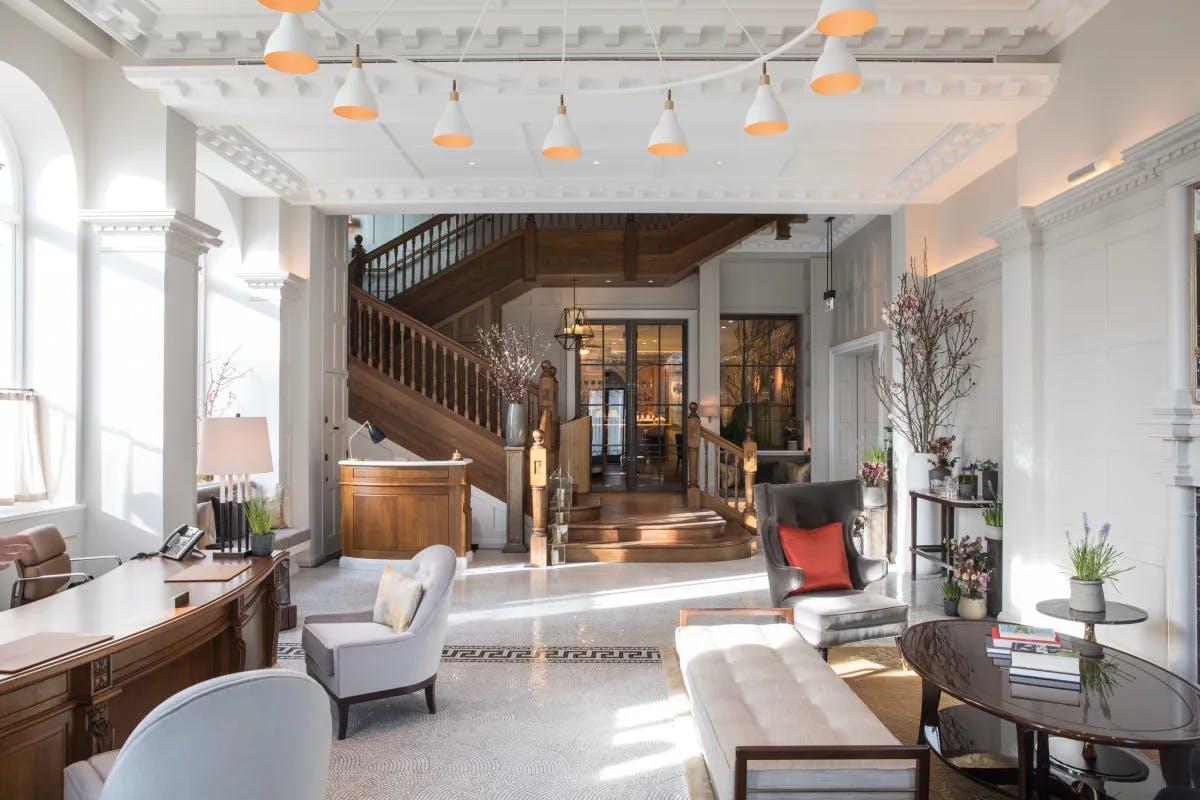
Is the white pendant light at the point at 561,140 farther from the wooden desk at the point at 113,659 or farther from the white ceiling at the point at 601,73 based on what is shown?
the wooden desk at the point at 113,659

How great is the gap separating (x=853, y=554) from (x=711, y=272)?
6807 mm

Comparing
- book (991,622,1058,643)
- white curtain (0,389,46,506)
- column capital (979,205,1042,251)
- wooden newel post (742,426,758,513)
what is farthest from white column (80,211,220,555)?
wooden newel post (742,426,758,513)

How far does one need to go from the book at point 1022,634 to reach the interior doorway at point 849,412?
7.25 meters

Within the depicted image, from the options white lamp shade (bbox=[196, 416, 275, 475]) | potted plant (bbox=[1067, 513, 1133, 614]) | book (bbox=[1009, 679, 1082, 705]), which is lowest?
book (bbox=[1009, 679, 1082, 705])

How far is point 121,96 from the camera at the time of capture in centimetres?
527

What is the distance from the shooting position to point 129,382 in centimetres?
518

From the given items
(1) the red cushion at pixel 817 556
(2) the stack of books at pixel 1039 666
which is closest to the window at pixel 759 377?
(1) the red cushion at pixel 817 556

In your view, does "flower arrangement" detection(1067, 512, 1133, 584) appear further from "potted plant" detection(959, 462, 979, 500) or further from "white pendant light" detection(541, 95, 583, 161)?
"white pendant light" detection(541, 95, 583, 161)

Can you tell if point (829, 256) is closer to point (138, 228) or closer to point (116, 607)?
point (138, 228)

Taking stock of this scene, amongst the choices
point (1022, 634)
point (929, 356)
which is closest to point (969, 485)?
point (929, 356)

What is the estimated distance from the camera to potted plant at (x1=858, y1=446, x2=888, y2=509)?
745 centimetres

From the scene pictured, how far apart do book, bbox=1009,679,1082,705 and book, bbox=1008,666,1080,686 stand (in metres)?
0.02

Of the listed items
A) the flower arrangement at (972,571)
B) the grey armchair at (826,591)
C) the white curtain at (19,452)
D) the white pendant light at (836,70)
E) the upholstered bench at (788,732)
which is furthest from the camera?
the flower arrangement at (972,571)

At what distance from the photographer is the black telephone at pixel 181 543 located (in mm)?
4055
